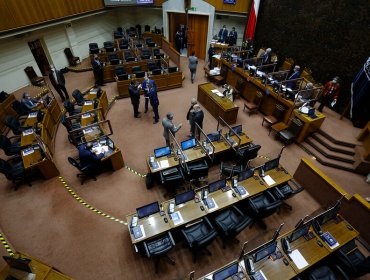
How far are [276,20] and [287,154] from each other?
838 cm

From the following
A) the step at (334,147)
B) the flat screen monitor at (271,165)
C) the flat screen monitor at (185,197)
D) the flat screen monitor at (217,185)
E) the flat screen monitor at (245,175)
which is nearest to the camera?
the flat screen monitor at (185,197)

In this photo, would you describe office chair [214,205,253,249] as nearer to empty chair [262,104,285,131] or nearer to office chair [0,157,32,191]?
empty chair [262,104,285,131]

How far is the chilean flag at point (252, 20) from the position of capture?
1316 centimetres

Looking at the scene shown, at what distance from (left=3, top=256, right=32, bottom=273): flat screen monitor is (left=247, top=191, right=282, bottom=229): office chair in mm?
5046

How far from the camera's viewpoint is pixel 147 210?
541 cm

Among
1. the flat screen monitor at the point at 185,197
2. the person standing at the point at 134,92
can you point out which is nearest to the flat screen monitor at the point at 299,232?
the flat screen monitor at the point at 185,197

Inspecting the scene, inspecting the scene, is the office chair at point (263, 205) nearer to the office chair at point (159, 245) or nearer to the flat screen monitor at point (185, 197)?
the flat screen monitor at point (185, 197)

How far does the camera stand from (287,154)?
8.64 m

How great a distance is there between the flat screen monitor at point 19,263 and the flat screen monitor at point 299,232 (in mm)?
5458

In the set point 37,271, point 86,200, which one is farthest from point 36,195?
point 37,271

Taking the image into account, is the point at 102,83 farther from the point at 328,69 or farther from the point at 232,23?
the point at 328,69

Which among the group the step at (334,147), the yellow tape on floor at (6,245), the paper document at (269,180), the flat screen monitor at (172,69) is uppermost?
the flat screen monitor at (172,69)

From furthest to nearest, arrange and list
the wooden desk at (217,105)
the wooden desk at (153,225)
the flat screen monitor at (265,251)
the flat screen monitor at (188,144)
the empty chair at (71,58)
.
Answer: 1. the empty chair at (71,58)
2. the wooden desk at (217,105)
3. the flat screen monitor at (188,144)
4. the wooden desk at (153,225)
5. the flat screen monitor at (265,251)

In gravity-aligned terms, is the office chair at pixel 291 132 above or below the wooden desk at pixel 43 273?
below
